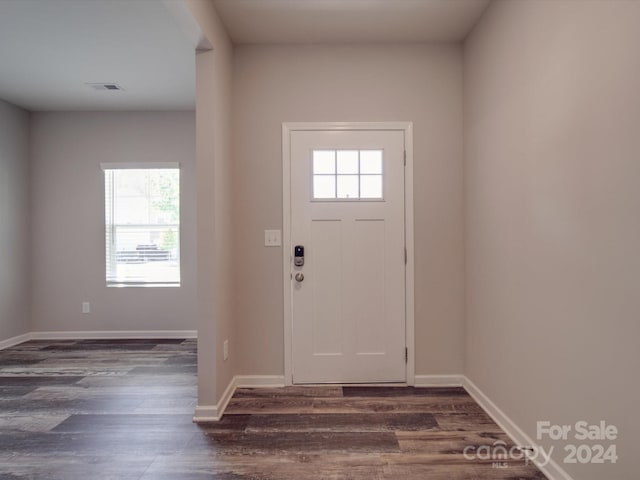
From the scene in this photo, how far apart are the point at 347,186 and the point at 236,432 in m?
1.89

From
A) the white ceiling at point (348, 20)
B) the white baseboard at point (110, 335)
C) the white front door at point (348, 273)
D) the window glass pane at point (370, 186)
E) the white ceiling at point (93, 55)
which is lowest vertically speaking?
the white baseboard at point (110, 335)

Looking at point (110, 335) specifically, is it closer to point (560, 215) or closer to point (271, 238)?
point (271, 238)

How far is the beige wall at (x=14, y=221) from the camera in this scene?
13.4 feet

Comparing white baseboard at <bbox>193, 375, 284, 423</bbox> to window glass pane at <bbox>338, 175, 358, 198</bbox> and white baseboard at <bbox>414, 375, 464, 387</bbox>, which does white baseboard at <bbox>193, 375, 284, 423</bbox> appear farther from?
window glass pane at <bbox>338, 175, 358, 198</bbox>

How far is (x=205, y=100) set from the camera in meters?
2.37

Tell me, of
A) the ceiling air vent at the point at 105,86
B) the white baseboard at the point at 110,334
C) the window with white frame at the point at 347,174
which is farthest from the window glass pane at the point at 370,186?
the white baseboard at the point at 110,334

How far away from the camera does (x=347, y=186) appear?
2.89 m

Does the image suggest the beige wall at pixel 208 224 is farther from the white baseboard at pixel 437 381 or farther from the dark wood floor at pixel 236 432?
the white baseboard at pixel 437 381

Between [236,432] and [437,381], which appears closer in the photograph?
[236,432]

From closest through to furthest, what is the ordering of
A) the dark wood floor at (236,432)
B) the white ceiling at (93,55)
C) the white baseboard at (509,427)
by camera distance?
the white baseboard at (509,427) → the dark wood floor at (236,432) → the white ceiling at (93,55)

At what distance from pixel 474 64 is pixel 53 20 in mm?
3067

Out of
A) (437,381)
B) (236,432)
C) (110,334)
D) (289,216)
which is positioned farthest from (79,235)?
(437,381)

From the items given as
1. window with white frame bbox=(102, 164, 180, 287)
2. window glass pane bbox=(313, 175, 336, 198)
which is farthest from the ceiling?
window with white frame bbox=(102, 164, 180, 287)

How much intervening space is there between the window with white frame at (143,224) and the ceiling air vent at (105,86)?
0.95m
